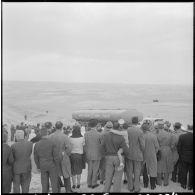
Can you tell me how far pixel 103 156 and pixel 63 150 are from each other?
41.6 inches

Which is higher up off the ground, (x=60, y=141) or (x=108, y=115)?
(x=60, y=141)

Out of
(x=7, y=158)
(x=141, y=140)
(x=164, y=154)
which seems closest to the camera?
(x=7, y=158)

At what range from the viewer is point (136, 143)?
256 inches

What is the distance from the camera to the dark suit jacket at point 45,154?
599 centimetres

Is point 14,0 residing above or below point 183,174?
above

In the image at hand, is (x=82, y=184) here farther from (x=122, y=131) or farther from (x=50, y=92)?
(x=50, y=92)

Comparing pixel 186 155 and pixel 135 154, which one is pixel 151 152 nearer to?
pixel 135 154

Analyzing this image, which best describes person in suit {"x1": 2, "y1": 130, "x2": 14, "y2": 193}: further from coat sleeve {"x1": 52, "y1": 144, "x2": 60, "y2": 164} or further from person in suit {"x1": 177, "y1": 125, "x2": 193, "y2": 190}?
person in suit {"x1": 177, "y1": 125, "x2": 193, "y2": 190}

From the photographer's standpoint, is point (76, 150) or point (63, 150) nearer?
point (63, 150)

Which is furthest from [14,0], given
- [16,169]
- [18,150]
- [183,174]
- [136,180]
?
[183,174]

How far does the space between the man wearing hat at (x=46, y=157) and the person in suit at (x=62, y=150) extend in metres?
0.12

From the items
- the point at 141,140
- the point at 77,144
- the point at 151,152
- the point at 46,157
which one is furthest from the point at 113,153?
the point at 46,157

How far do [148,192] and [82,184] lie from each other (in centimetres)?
168

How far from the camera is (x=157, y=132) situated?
23.2 ft
